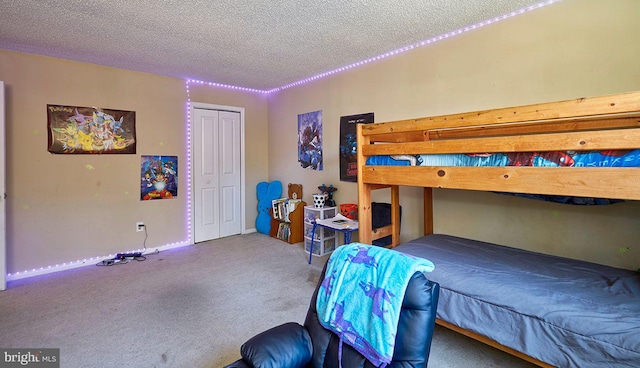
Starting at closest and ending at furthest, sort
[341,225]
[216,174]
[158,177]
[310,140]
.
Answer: [341,225] → [158,177] → [310,140] → [216,174]

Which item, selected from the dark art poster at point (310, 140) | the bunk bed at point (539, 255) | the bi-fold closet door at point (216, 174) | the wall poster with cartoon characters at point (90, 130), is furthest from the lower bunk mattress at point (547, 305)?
the wall poster with cartoon characters at point (90, 130)

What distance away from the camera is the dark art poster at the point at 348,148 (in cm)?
391

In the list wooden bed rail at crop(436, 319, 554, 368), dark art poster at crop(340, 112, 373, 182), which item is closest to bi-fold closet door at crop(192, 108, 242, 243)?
dark art poster at crop(340, 112, 373, 182)

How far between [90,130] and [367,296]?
4.01 metres

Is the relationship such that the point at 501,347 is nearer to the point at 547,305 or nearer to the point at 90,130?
the point at 547,305

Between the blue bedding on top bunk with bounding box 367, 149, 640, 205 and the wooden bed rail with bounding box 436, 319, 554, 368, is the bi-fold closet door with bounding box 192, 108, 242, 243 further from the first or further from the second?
the wooden bed rail with bounding box 436, 319, 554, 368

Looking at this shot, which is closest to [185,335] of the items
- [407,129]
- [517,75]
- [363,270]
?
[363,270]

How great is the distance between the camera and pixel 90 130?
3.73m

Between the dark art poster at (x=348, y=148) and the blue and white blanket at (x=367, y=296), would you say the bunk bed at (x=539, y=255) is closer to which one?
the blue and white blanket at (x=367, y=296)

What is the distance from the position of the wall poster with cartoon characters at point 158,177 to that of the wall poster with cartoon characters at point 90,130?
28 cm

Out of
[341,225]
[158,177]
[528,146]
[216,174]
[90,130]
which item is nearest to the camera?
[528,146]

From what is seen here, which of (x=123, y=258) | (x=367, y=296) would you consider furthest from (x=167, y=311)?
(x=367, y=296)

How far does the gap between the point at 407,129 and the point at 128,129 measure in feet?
11.9

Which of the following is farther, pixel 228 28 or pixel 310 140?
pixel 310 140
